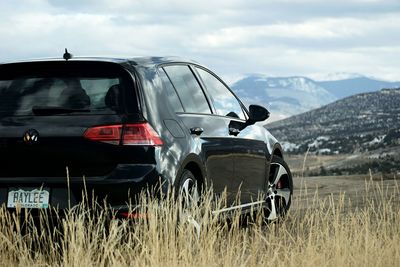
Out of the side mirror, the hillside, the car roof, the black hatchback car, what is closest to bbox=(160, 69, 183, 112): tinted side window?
the black hatchback car

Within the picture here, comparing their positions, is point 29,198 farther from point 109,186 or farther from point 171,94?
point 171,94

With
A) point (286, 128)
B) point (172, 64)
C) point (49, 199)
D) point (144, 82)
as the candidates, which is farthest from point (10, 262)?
point (286, 128)

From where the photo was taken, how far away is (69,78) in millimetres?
5977

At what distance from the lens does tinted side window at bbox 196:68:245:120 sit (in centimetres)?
748

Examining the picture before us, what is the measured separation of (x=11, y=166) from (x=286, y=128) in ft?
500

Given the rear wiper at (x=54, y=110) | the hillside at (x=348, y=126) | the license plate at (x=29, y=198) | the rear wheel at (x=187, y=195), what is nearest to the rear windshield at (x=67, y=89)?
the rear wiper at (x=54, y=110)

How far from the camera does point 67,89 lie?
5.93 m

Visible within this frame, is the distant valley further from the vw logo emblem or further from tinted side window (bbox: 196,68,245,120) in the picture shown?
the vw logo emblem

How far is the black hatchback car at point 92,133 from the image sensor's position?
18.7 ft

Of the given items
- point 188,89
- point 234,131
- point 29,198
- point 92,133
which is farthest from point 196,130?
point 29,198

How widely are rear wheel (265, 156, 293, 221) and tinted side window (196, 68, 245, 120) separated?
3.35 ft

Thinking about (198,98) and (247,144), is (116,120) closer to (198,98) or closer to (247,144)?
(198,98)

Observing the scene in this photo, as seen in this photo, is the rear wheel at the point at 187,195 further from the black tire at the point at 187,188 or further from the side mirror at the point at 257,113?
the side mirror at the point at 257,113

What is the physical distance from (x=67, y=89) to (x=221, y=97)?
7.18ft
